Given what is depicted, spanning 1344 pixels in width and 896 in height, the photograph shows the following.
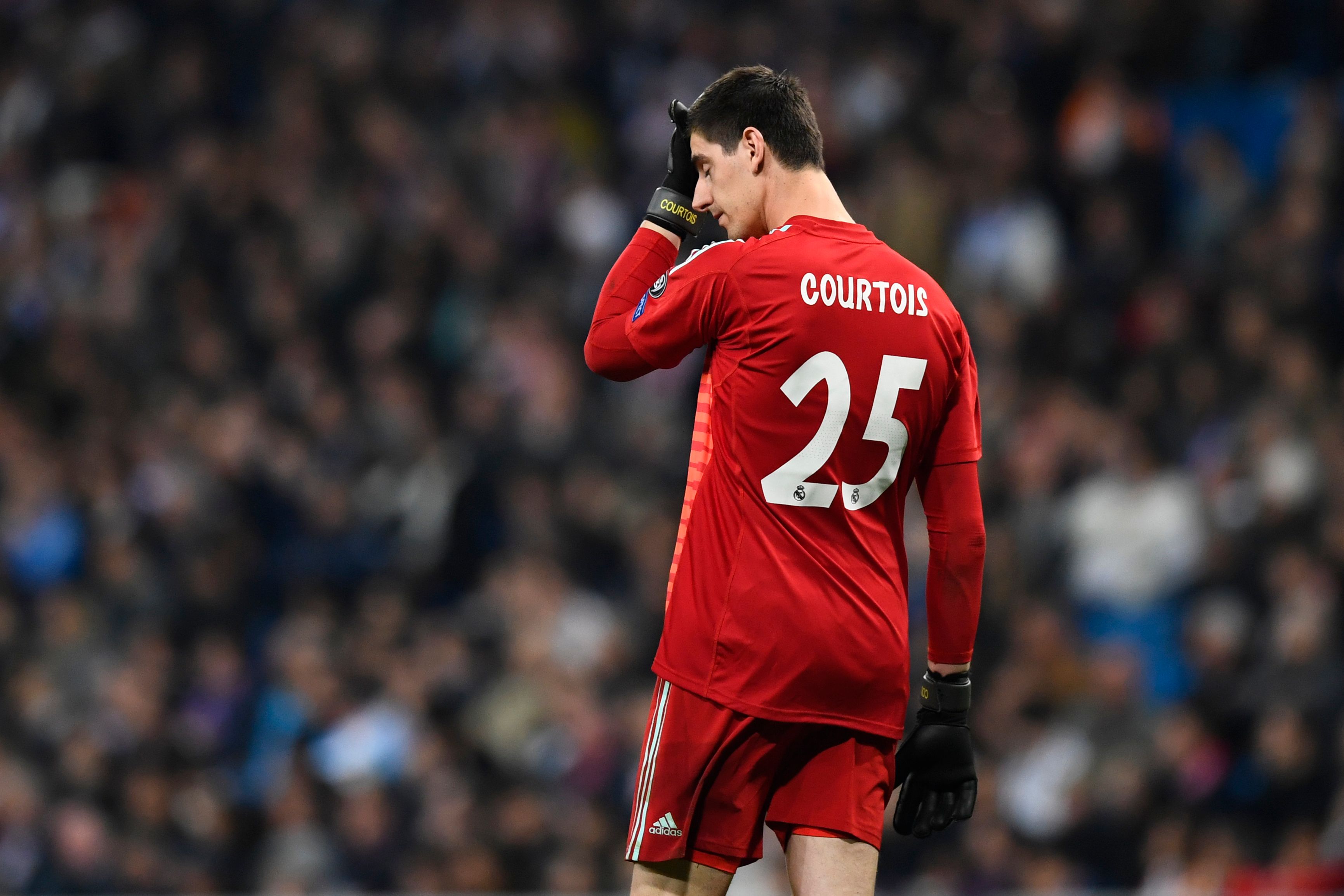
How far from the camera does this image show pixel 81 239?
484 inches

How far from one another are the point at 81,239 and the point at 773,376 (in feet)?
32.3

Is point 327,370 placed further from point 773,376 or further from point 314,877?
point 773,376

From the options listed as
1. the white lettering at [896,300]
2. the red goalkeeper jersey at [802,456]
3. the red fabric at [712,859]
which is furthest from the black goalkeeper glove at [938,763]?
the white lettering at [896,300]

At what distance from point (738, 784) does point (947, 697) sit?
1.69ft

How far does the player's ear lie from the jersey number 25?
0.45m

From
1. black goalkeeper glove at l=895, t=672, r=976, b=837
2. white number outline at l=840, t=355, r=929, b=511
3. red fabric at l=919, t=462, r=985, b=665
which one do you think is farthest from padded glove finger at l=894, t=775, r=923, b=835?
white number outline at l=840, t=355, r=929, b=511

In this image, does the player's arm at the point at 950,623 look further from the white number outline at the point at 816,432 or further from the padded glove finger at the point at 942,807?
the white number outline at the point at 816,432

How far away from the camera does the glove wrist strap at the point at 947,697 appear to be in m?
3.76

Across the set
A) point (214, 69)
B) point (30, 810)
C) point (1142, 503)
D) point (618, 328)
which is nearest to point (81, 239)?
point (214, 69)

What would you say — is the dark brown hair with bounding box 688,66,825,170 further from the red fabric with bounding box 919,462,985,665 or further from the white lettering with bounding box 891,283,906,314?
the red fabric with bounding box 919,462,985,665

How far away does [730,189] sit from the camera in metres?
3.71

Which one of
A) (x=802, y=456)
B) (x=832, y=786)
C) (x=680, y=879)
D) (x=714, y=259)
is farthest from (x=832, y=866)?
(x=714, y=259)

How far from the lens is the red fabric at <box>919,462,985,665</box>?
3.68 meters

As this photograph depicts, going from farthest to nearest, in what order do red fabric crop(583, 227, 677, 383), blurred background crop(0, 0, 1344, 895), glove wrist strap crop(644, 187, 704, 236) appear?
blurred background crop(0, 0, 1344, 895), glove wrist strap crop(644, 187, 704, 236), red fabric crop(583, 227, 677, 383)
